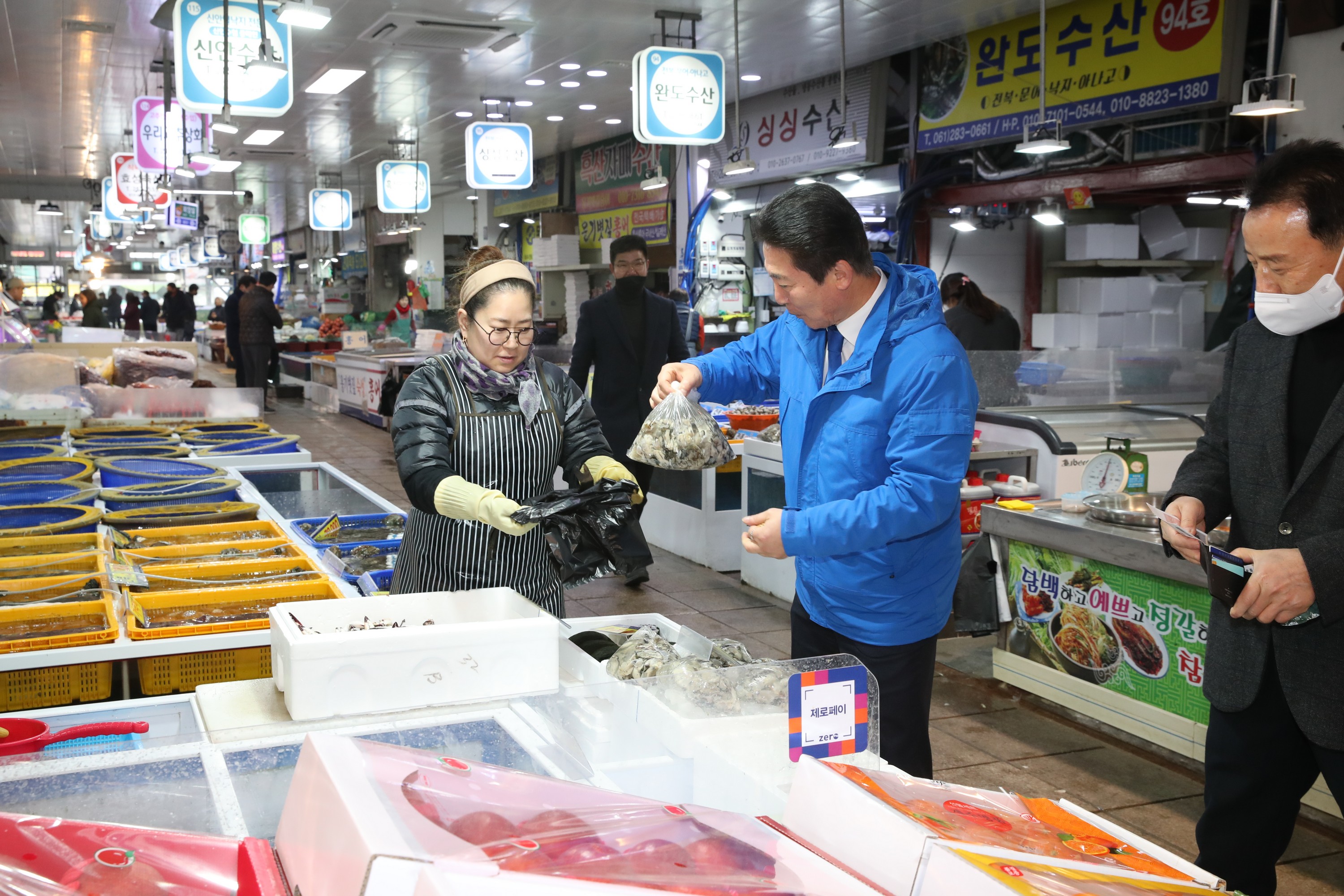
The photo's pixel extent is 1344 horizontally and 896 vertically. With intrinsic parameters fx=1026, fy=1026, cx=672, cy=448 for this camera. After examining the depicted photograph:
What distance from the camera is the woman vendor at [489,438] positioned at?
2.62 meters

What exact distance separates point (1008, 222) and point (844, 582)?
9706mm

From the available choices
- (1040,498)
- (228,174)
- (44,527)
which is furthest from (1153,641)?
(228,174)

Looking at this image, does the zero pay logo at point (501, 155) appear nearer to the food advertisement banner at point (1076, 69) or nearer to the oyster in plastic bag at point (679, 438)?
→ the food advertisement banner at point (1076, 69)

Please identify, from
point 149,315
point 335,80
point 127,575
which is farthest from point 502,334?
point 149,315

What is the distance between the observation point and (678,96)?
327 inches

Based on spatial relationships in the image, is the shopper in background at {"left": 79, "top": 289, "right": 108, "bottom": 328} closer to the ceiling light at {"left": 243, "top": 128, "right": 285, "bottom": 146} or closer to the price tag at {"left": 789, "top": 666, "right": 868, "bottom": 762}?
the ceiling light at {"left": 243, "top": 128, "right": 285, "bottom": 146}

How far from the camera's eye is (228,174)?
21.7m

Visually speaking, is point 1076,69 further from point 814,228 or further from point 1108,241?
point 814,228

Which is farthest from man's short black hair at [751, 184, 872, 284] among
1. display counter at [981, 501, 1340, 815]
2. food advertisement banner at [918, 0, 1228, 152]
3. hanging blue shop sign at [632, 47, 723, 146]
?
food advertisement banner at [918, 0, 1228, 152]

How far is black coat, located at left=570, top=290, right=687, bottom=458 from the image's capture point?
5910 mm

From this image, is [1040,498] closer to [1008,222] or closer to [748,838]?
[748,838]

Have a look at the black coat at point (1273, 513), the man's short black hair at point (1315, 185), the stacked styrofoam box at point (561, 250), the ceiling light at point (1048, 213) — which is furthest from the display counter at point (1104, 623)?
the stacked styrofoam box at point (561, 250)

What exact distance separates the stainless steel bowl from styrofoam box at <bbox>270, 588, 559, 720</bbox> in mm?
2869

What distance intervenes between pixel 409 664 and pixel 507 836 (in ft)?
3.04
